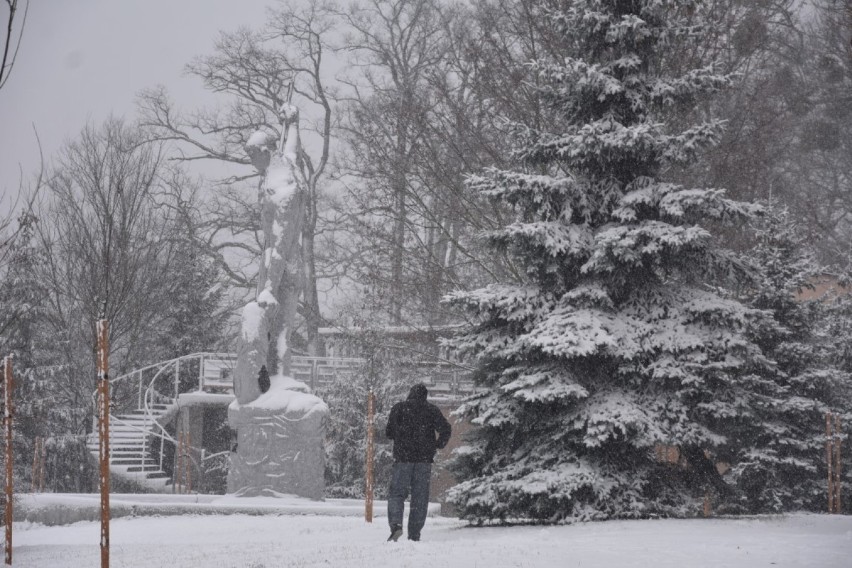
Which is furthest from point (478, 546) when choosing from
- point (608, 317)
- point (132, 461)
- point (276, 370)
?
point (132, 461)

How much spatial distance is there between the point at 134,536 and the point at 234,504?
2.90 metres

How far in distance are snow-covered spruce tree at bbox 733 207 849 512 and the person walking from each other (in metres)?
9.13

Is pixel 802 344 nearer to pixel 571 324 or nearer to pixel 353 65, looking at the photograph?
pixel 571 324

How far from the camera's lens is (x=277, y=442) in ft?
60.6

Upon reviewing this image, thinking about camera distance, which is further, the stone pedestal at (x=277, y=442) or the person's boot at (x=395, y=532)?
the stone pedestal at (x=277, y=442)

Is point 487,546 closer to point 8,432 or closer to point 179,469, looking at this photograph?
point 8,432

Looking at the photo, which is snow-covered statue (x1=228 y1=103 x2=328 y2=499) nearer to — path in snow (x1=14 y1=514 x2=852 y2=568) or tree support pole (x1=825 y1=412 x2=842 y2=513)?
path in snow (x1=14 y1=514 x2=852 y2=568)

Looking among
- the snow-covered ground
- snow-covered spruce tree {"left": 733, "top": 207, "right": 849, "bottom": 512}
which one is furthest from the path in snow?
snow-covered spruce tree {"left": 733, "top": 207, "right": 849, "bottom": 512}

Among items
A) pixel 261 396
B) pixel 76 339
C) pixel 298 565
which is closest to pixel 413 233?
pixel 261 396

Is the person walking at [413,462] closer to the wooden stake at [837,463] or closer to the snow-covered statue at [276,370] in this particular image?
the snow-covered statue at [276,370]

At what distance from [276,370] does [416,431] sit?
8690 mm

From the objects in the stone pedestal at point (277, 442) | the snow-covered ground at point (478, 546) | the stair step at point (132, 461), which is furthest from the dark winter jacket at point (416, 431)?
the stair step at point (132, 461)

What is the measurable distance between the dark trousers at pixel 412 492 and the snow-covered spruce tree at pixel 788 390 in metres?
9.20

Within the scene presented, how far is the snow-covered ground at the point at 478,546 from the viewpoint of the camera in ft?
29.9
